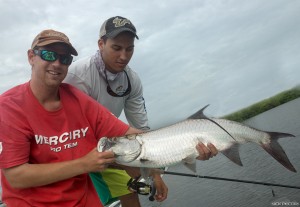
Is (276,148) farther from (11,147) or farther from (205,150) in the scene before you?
(11,147)

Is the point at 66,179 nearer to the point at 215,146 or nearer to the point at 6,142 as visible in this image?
the point at 6,142

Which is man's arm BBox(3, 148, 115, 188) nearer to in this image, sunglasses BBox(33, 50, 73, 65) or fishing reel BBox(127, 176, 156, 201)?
sunglasses BBox(33, 50, 73, 65)

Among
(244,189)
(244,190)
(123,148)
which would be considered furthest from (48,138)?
(244,189)

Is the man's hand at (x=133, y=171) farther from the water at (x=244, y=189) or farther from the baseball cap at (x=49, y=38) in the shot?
the water at (x=244, y=189)

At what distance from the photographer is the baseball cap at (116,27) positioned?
16.0 feet

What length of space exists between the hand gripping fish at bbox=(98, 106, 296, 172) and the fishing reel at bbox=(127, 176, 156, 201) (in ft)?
3.73

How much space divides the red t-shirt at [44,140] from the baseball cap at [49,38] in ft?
1.84

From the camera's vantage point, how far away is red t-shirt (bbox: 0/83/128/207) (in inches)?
134

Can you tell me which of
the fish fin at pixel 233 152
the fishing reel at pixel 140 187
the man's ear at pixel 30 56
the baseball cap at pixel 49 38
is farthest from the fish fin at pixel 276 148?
the man's ear at pixel 30 56

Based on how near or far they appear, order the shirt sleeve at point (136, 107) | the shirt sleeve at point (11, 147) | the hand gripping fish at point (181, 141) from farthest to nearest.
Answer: the shirt sleeve at point (136, 107)
the hand gripping fish at point (181, 141)
the shirt sleeve at point (11, 147)

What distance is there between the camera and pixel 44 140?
11.9 ft

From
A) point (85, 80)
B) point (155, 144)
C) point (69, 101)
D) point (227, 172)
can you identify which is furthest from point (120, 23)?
point (227, 172)

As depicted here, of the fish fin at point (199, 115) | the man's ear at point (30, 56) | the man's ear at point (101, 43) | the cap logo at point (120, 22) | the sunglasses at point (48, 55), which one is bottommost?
the fish fin at point (199, 115)

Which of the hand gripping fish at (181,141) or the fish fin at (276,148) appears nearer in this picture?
the hand gripping fish at (181,141)
